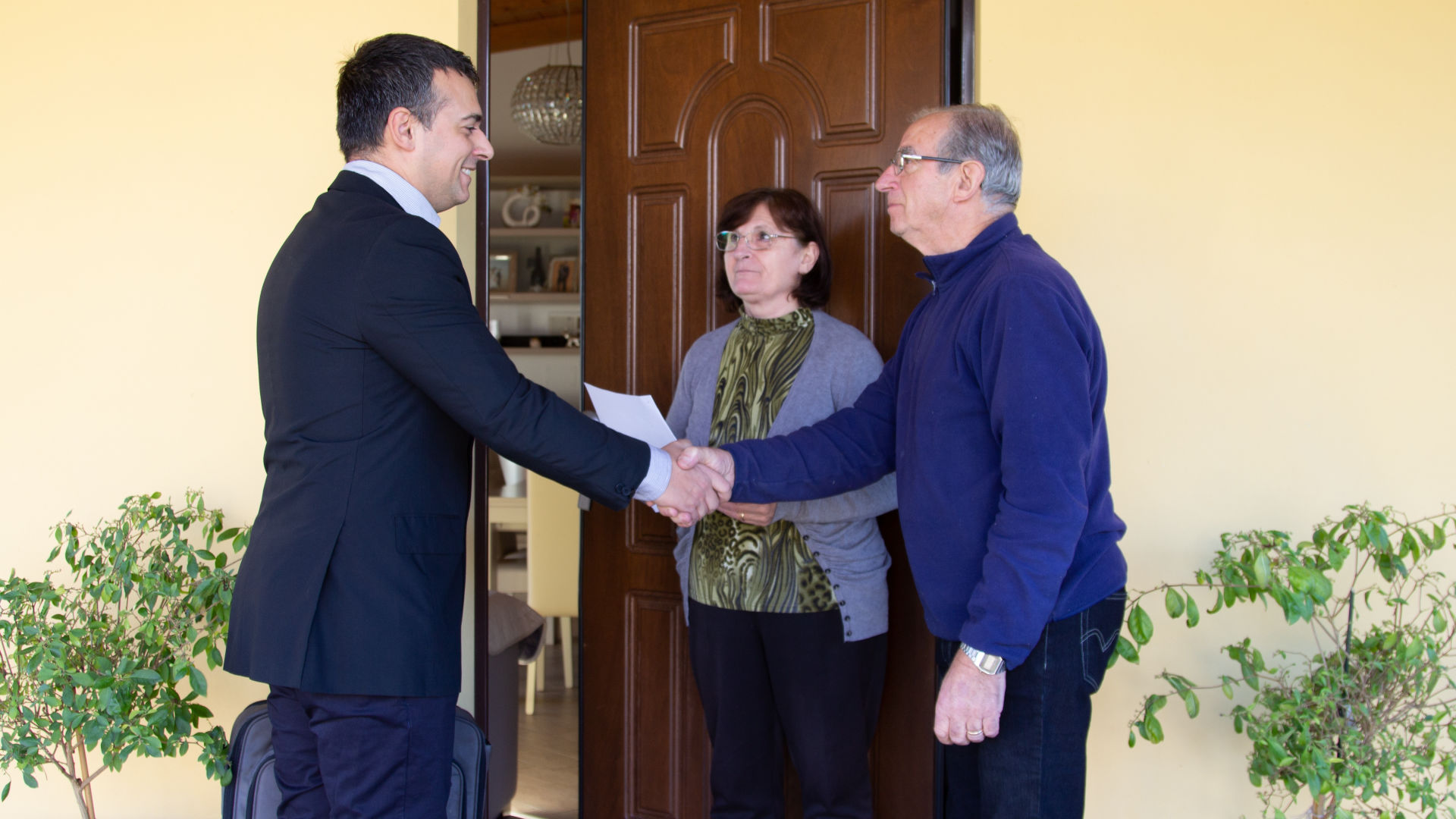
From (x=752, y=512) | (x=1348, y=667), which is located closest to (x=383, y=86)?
(x=752, y=512)

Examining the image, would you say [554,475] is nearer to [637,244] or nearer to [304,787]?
[304,787]

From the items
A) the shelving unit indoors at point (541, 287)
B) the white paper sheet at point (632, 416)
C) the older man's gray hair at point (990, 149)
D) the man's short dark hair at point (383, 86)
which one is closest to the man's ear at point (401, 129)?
the man's short dark hair at point (383, 86)

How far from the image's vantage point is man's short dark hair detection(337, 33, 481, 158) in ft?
5.10

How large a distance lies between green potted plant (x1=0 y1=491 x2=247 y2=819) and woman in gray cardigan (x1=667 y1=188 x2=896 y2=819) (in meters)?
1.04

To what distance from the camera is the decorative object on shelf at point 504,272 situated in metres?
6.65

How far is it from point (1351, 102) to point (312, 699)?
216 cm

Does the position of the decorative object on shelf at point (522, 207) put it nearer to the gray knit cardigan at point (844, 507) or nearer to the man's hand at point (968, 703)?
the gray knit cardigan at point (844, 507)

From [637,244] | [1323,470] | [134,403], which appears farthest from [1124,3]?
[134,403]

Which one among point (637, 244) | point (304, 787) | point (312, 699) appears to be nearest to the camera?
point (312, 699)

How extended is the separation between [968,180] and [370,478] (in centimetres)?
102

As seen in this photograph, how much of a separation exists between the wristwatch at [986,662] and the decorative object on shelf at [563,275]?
5.44 metres

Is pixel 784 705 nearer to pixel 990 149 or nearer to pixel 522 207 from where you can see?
pixel 990 149

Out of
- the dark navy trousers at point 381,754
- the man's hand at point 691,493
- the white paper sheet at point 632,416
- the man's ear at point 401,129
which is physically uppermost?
the man's ear at point 401,129

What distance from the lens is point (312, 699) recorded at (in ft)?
4.78
